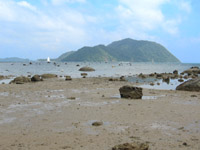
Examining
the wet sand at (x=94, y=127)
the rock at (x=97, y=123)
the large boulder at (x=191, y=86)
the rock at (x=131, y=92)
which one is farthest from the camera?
the large boulder at (x=191, y=86)

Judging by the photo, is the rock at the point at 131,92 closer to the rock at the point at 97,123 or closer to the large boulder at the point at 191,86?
the rock at the point at 97,123

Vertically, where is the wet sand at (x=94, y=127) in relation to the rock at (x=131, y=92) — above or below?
below

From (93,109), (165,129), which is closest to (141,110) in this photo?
(93,109)

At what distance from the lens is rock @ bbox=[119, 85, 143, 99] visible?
17430 millimetres

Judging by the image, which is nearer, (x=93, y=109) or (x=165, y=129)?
(x=165, y=129)

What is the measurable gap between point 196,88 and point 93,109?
14532 mm

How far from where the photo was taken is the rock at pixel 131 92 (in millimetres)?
17430

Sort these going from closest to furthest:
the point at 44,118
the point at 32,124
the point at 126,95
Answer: the point at 32,124, the point at 44,118, the point at 126,95

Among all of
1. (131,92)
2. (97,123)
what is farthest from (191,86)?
(97,123)

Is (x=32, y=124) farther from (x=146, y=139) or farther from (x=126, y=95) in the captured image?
(x=126, y=95)

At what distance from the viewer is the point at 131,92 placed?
17609mm

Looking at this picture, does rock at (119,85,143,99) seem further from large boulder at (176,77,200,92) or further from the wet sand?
large boulder at (176,77,200,92)

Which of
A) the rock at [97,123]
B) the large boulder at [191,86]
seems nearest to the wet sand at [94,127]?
the rock at [97,123]

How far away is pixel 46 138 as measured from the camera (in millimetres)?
8234
